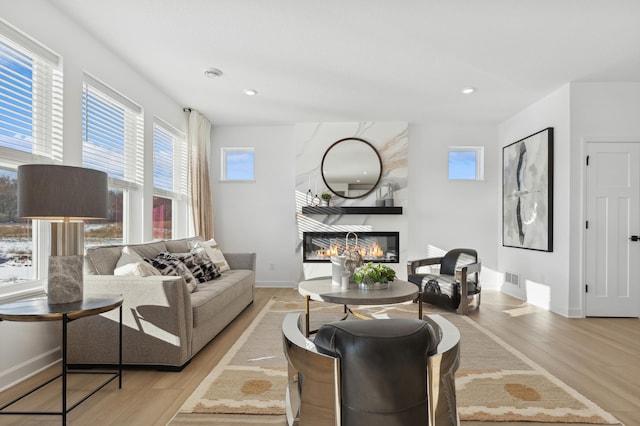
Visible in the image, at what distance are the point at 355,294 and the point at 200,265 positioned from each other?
1.78 metres

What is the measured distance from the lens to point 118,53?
3537 mm

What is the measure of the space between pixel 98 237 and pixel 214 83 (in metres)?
2.07

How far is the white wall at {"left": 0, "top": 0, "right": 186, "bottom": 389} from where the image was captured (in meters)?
2.44

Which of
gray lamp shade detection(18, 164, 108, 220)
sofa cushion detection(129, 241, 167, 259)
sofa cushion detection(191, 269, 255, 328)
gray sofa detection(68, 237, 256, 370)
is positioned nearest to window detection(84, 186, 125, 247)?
sofa cushion detection(129, 241, 167, 259)

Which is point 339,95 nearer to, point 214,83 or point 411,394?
point 214,83

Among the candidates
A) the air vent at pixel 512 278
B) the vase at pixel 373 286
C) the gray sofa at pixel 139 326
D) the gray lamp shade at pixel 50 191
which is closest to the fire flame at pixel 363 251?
the air vent at pixel 512 278

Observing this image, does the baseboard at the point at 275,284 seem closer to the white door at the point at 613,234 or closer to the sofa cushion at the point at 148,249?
the sofa cushion at the point at 148,249

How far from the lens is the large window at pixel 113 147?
131 inches

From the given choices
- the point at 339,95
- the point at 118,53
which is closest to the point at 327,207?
the point at 339,95

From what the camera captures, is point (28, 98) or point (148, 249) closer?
point (28, 98)

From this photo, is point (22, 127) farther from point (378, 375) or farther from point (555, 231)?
point (555, 231)

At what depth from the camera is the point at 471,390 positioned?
230 centimetres

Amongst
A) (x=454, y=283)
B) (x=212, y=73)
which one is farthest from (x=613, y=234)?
(x=212, y=73)

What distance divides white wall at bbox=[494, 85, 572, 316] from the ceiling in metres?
0.23
